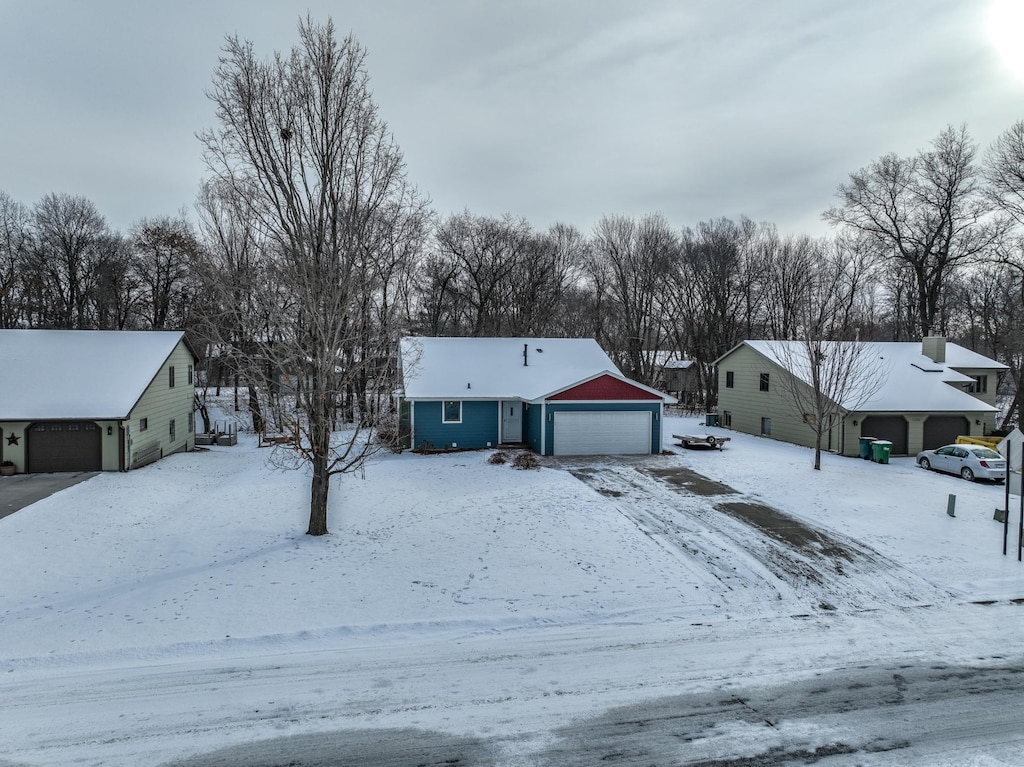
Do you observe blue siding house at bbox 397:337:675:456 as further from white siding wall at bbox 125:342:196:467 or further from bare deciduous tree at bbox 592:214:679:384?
bare deciduous tree at bbox 592:214:679:384

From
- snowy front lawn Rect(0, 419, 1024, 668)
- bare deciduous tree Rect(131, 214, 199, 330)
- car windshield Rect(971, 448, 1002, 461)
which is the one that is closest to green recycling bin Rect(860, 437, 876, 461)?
car windshield Rect(971, 448, 1002, 461)

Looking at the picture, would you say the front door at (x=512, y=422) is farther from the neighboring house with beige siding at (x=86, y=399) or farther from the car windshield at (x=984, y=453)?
the car windshield at (x=984, y=453)

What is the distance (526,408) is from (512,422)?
88 centimetres

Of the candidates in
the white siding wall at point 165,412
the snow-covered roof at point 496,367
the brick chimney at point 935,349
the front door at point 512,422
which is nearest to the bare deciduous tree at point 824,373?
the brick chimney at point 935,349

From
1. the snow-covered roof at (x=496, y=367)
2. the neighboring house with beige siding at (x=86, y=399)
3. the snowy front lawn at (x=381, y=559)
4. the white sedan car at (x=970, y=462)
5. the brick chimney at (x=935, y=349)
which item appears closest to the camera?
the snowy front lawn at (x=381, y=559)

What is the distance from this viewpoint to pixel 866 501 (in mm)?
16000

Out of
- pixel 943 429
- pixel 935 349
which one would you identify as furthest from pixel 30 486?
pixel 935 349

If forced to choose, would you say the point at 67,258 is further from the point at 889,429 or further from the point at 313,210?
the point at 889,429

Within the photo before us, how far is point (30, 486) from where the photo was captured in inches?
673

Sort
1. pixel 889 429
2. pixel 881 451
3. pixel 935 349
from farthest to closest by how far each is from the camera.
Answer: pixel 935 349 < pixel 889 429 < pixel 881 451

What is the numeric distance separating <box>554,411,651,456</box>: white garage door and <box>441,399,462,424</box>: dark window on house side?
4251mm

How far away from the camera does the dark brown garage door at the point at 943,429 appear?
24688 mm

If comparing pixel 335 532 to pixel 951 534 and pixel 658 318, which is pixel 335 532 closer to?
pixel 951 534

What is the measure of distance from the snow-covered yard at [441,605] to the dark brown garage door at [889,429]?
850 centimetres
